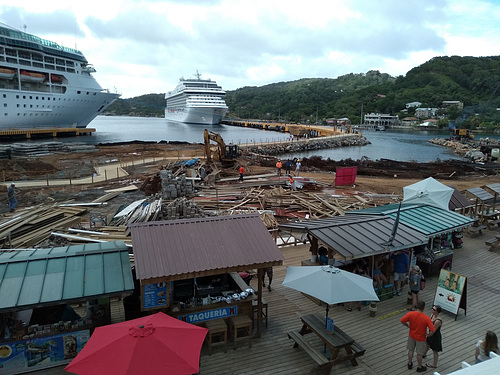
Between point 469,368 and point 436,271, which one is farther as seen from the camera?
point 436,271

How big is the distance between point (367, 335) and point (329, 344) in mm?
1673

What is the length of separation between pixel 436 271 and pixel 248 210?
902 centimetres

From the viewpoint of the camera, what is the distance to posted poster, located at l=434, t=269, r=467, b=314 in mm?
8319

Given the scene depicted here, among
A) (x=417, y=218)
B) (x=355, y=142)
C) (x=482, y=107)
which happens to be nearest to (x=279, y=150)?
(x=355, y=142)

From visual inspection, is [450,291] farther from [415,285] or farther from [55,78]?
[55,78]

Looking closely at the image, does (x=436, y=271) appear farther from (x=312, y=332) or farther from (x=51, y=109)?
(x=51, y=109)

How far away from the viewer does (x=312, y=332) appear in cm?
741

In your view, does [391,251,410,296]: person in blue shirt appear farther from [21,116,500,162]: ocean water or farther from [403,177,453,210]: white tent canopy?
[21,116,500,162]: ocean water

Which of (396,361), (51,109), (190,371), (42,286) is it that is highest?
(51,109)

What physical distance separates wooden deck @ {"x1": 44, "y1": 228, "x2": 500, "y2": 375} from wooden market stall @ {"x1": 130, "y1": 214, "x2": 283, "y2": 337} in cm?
71

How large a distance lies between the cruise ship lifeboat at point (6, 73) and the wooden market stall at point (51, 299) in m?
71.0

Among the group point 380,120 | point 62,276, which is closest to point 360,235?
point 62,276

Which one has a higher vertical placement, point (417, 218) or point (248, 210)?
point (417, 218)

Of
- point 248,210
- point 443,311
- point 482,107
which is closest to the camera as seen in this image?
point 443,311
